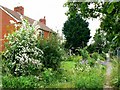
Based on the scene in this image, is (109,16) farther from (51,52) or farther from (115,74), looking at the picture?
(51,52)

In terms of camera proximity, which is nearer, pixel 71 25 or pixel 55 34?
pixel 71 25

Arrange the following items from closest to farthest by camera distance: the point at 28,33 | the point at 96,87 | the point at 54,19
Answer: the point at 54,19
the point at 96,87
the point at 28,33

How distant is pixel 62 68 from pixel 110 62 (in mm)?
761

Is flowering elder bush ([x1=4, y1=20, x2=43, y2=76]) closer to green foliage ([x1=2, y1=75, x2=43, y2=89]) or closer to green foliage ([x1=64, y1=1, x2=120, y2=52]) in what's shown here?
green foliage ([x1=2, y1=75, x2=43, y2=89])

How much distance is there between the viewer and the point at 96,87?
10.6 feet

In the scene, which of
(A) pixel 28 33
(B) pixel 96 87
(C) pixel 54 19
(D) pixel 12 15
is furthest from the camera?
(D) pixel 12 15

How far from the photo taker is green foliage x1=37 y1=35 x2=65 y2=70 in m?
4.14

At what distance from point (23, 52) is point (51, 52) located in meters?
0.47

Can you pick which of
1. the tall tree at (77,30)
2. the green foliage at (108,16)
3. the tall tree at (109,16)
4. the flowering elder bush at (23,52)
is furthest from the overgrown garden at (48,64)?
the tall tree at (109,16)

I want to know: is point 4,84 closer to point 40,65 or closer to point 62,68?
point 40,65

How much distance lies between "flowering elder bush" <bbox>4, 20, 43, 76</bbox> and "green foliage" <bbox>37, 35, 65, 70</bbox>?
0.12m

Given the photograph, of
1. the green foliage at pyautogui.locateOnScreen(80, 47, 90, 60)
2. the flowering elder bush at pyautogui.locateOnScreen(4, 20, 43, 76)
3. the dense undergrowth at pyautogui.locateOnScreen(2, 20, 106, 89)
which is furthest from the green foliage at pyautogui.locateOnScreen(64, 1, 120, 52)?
the flowering elder bush at pyautogui.locateOnScreen(4, 20, 43, 76)

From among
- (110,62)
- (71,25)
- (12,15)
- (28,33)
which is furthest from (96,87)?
(12,15)

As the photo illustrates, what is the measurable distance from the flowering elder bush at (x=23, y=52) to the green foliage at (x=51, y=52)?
0.38 ft
